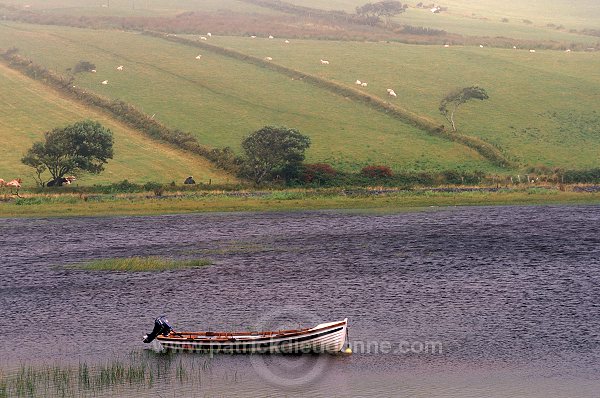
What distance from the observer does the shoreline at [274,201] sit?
88.1m

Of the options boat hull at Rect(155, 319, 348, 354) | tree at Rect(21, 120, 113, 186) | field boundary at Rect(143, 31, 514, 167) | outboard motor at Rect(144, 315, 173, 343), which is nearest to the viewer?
boat hull at Rect(155, 319, 348, 354)

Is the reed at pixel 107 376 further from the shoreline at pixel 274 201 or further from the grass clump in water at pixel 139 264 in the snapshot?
the shoreline at pixel 274 201

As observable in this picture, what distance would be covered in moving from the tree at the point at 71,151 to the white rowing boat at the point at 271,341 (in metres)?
60.4

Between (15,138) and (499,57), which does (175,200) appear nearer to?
(15,138)

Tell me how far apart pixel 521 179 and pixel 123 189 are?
4713cm

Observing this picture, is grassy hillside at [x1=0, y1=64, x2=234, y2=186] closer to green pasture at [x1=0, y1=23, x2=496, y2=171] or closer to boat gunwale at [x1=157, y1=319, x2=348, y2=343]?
green pasture at [x1=0, y1=23, x2=496, y2=171]

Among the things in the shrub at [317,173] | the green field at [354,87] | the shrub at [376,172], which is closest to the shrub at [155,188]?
the shrub at [317,173]

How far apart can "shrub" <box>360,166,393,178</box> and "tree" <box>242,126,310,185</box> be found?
8.40m

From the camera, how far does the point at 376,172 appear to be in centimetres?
10594

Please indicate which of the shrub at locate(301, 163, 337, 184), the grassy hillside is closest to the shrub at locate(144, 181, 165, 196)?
the grassy hillside

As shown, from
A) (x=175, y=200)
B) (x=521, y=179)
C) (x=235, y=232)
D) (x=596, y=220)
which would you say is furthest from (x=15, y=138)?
(x=596, y=220)

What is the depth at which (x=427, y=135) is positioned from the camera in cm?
12481

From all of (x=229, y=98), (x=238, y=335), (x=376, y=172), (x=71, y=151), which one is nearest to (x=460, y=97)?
(x=376, y=172)

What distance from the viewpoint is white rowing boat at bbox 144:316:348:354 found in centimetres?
3934
